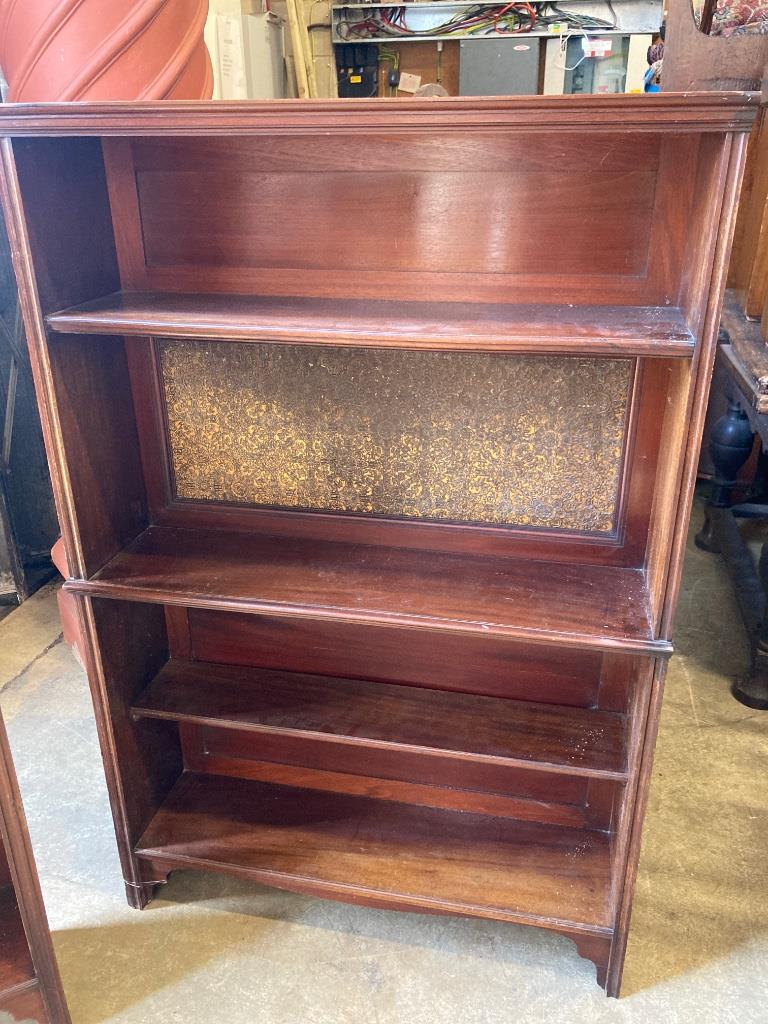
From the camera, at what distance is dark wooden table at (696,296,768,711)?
199 cm

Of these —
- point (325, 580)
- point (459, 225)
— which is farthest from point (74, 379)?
point (459, 225)

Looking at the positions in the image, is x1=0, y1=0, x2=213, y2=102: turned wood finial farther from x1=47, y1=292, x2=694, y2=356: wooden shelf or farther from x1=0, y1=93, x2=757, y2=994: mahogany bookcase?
x1=47, y1=292, x2=694, y2=356: wooden shelf

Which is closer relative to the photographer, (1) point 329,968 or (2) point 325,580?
(2) point 325,580

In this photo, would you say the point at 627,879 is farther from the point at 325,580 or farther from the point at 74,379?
the point at 74,379

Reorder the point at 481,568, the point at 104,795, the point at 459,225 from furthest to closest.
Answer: the point at 104,795
the point at 481,568
the point at 459,225

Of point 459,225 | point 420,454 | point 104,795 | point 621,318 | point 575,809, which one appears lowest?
point 104,795

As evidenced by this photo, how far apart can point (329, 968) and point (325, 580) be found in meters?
0.77

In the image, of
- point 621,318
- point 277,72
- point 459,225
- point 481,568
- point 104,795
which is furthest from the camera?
point 277,72

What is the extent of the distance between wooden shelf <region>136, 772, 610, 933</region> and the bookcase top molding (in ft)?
4.36

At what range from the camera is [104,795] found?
6.72ft

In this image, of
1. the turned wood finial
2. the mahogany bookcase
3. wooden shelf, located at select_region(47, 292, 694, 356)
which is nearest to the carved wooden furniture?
the mahogany bookcase

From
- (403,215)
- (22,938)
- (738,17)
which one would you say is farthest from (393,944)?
(738,17)

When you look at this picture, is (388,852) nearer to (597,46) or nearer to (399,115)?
(399,115)

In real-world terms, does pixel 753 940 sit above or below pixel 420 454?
below
